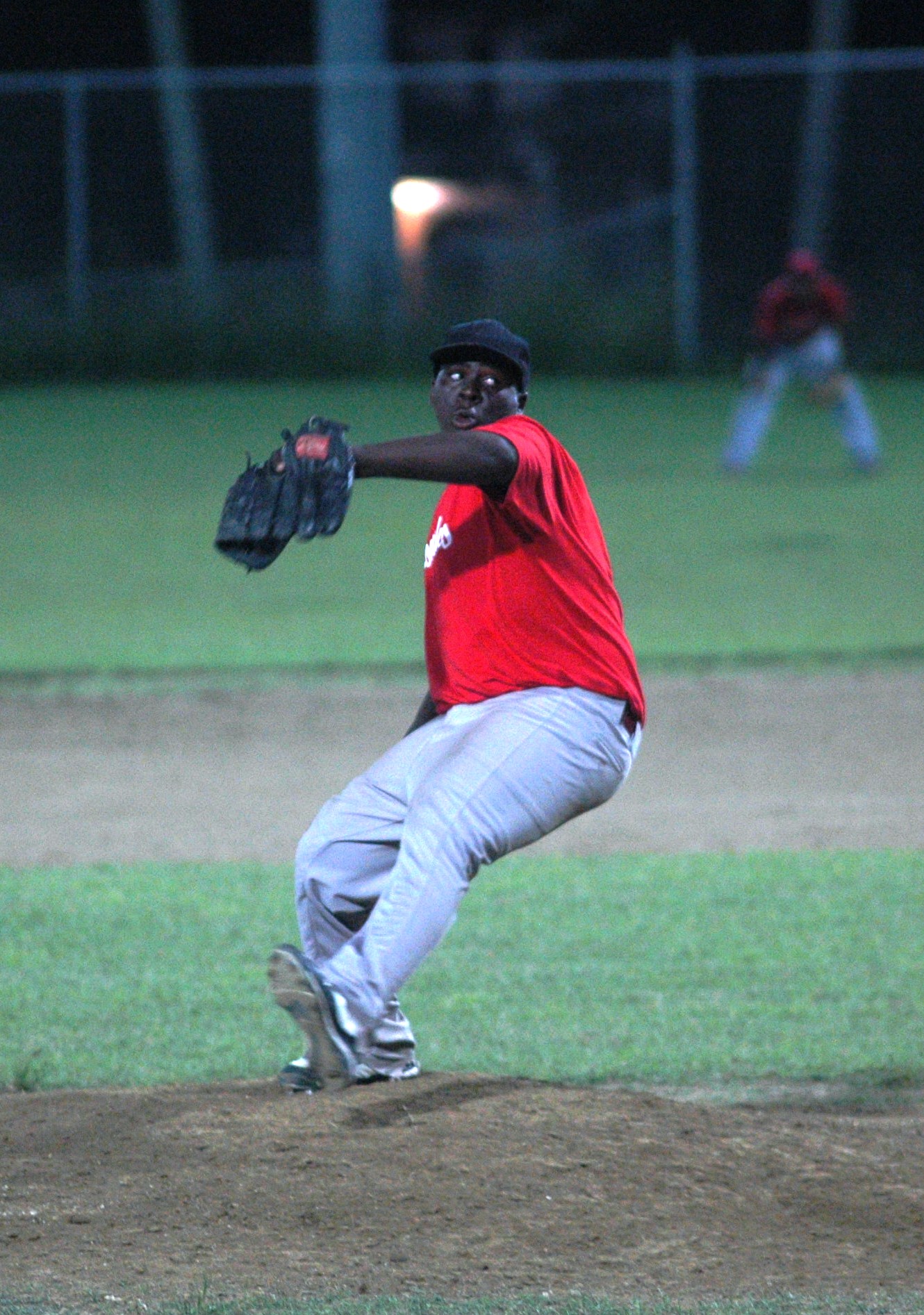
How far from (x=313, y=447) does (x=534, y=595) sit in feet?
2.07

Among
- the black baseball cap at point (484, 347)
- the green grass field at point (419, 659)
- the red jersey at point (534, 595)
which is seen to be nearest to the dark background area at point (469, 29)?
the green grass field at point (419, 659)

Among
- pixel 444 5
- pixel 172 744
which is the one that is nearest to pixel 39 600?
pixel 172 744

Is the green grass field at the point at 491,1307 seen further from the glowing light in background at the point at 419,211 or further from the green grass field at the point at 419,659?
the glowing light in background at the point at 419,211

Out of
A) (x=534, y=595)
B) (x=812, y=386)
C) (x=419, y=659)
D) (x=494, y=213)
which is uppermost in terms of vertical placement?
(x=494, y=213)

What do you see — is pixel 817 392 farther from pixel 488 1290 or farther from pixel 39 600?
pixel 488 1290

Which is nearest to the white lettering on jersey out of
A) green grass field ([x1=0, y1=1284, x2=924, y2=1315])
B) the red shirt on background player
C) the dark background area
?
green grass field ([x1=0, y1=1284, x2=924, y2=1315])

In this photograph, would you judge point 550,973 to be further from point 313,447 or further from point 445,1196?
point 313,447

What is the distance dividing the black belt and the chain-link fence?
64.0 ft

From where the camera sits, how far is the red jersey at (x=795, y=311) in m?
15.5

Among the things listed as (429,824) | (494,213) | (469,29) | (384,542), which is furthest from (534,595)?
(469,29)

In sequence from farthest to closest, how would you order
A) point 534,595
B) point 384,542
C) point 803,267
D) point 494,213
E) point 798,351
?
point 494,213 < point 798,351 < point 803,267 < point 384,542 < point 534,595

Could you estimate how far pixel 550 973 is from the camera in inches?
230

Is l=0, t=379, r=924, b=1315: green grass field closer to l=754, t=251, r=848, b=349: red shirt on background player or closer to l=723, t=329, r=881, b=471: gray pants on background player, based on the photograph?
l=723, t=329, r=881, b=471: gray pants on background player

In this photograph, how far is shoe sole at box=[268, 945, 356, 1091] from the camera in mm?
3844
